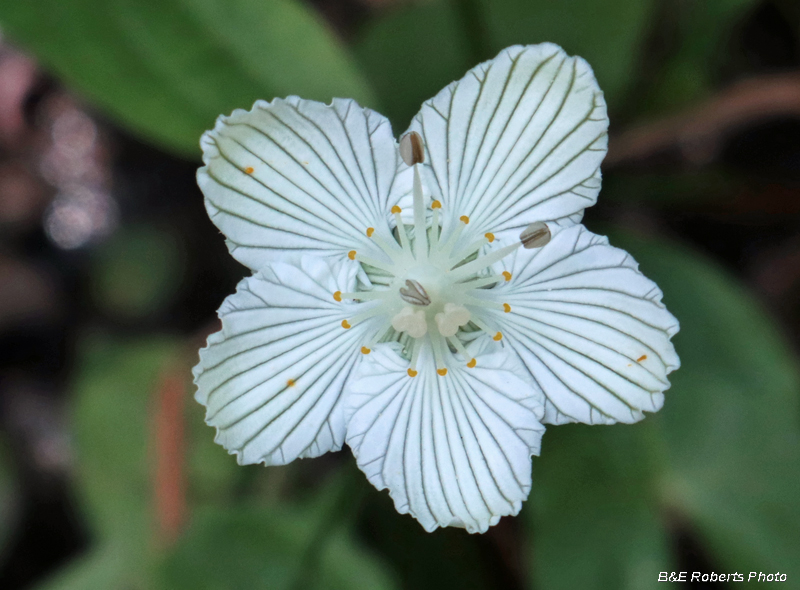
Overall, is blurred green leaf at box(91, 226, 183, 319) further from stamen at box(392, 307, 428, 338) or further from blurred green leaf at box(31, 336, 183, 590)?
stamen at box(392, 307, 428, 338)

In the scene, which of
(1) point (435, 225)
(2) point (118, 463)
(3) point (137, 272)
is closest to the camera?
(1) point (435, 225)

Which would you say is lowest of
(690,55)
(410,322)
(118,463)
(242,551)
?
(242,551)

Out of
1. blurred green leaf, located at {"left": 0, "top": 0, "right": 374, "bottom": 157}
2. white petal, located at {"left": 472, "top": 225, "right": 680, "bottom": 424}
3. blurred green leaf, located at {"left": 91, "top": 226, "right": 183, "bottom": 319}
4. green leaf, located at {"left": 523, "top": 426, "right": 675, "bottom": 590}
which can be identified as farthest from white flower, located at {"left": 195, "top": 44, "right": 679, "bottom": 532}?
blurred green leaf, located at {"left": 91, "top": 226, "right": 183, "bottom": 319}

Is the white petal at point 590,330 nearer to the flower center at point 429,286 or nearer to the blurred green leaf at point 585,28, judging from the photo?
the flower center at point 429,286

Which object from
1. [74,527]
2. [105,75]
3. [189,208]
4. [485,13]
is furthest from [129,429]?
[485,13]

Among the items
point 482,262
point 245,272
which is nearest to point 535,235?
point 482,262

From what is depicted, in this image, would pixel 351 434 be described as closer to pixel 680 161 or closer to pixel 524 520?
pixel 524 520

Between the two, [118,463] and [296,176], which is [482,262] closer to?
[296,176]
